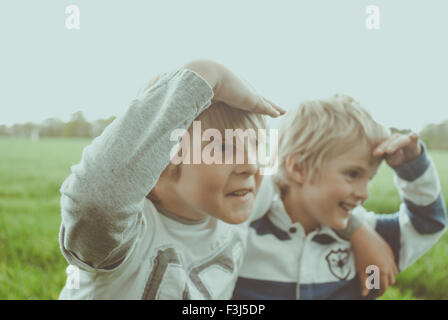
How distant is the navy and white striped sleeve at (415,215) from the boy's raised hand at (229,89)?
0.32 metres

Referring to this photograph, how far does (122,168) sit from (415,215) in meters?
0.58

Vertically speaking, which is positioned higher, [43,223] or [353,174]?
[353,174]

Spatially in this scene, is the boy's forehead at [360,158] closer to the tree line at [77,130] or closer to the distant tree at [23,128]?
the tree line at [77,130]

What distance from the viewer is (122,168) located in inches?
16.7

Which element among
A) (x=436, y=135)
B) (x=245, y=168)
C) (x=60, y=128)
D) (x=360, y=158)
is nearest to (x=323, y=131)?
(x=360, y=158)

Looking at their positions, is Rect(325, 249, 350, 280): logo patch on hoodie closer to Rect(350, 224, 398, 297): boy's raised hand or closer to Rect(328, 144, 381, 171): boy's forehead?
Rect(350, 224, 398, 297): boy's raised hand

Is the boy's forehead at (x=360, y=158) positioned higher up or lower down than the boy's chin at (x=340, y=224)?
higher up

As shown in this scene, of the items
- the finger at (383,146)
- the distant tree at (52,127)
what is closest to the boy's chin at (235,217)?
the finger at (383,146)

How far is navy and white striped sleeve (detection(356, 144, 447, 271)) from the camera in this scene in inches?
28.7

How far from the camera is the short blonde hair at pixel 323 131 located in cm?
72

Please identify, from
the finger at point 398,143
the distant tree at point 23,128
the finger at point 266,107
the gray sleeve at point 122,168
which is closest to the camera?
the gray sleeve at point 122,168

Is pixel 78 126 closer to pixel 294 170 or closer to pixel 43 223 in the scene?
pixel 43 223

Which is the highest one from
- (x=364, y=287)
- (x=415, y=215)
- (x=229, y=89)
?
(x=229, y=89)
